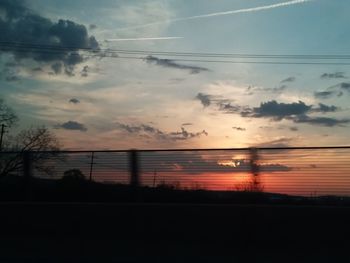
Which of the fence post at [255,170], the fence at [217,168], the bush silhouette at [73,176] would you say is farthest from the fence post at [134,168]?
the fence post at [255,170]

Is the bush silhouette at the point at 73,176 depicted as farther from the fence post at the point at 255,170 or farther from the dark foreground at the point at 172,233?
the fence post at the point at 255,170

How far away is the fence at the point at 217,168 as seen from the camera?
428 inches

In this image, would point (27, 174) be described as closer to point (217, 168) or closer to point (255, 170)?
point (217, 168)

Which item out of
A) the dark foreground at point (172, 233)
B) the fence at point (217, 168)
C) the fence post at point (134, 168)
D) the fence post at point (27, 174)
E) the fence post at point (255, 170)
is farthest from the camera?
the fence post at point (27, 174)

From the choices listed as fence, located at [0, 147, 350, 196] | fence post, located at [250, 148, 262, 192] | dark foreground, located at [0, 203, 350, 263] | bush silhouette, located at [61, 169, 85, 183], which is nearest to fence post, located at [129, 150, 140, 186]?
fence, located at [0, 147, 350, 196]

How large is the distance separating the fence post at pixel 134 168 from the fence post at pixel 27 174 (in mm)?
2309

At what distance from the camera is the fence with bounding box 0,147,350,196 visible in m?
10.9

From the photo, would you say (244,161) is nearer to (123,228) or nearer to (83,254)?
(123,228)

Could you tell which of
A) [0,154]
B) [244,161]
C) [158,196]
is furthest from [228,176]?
[0,154]

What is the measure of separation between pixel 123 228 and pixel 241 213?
2.26 m

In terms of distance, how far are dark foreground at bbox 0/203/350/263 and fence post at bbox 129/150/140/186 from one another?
65 cm

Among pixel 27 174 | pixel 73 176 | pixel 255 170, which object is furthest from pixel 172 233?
pixel 27 174

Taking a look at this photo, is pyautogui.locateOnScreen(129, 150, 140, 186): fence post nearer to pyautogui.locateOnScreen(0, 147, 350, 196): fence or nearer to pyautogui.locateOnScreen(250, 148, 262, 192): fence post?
pyautogui.locateOnScreen(0, 147, 350, 196): fence

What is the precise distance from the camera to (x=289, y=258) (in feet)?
32.3
